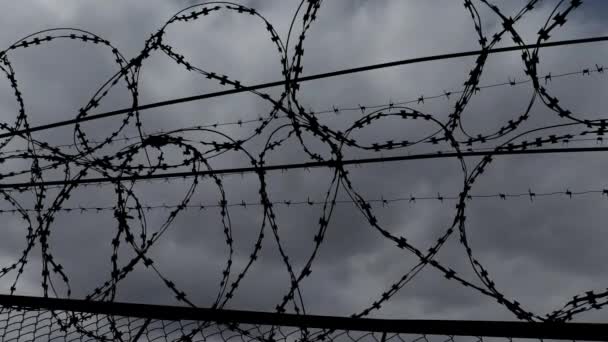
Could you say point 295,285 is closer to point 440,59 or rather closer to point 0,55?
point 440,59

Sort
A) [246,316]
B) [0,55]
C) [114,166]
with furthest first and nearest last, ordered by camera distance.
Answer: [0,55]
[114,166]
[246,316]

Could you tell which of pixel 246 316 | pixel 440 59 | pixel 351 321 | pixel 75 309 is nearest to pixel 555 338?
pixel 351 321

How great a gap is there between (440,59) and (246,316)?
2038mm

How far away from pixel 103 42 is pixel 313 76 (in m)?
2.08

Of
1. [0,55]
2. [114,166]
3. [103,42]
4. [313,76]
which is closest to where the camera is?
[313,76]

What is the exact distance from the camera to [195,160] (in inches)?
153

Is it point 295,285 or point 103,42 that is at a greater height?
point 103,42

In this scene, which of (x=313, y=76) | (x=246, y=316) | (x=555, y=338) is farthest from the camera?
(x=313, y=76)

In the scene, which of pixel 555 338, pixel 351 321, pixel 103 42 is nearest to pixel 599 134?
pixel 555 338

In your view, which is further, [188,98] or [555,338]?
[188,98]

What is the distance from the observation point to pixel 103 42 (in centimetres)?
436

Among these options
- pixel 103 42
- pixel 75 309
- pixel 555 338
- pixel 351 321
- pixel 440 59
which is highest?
pixel 103 42

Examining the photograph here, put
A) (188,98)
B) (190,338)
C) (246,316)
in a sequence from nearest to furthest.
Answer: (246,316) < (190,338) < (188,98)

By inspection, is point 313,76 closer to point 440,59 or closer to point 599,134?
point 440,59
